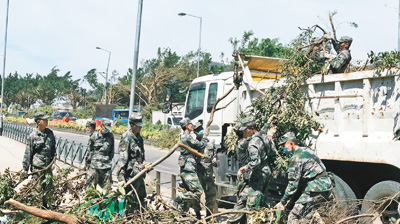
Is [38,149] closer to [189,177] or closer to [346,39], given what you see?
[189,177]

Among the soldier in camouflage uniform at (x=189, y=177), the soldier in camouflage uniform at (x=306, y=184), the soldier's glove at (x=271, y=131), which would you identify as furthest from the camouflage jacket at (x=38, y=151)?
the soldier in camouflage uniform at (x=306, y=184)

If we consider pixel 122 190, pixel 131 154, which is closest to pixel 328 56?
pixel 131 154

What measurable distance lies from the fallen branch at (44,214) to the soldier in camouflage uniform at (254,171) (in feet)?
7.74

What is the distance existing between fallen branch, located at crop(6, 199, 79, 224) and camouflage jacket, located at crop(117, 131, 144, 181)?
244 cm

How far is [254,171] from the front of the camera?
259 inches

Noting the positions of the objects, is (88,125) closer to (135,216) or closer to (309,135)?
(135,216)

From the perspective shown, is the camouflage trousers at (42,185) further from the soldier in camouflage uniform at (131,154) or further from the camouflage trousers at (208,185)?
the camouflage trousers at (208,185)

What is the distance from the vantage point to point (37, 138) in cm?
809

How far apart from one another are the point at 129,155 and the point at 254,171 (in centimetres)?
215

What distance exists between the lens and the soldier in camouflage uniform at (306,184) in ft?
18.5

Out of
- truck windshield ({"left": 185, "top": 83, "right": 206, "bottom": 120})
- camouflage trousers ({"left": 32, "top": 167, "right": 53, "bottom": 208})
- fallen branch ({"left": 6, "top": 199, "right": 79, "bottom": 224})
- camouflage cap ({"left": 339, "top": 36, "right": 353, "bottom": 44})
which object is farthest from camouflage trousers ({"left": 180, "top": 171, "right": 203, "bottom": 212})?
camouflage cap ({"left": 339, "top": 36, "right": 353, "bottom": 44})

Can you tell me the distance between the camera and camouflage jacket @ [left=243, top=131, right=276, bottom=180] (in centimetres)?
636

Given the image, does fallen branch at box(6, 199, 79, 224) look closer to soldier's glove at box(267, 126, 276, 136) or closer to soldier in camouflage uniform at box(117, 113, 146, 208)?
soldier in camouflage uniform at box(117, 113, 146, 208)

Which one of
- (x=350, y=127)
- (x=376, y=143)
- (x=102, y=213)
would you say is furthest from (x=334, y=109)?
(x=102, y=213)
